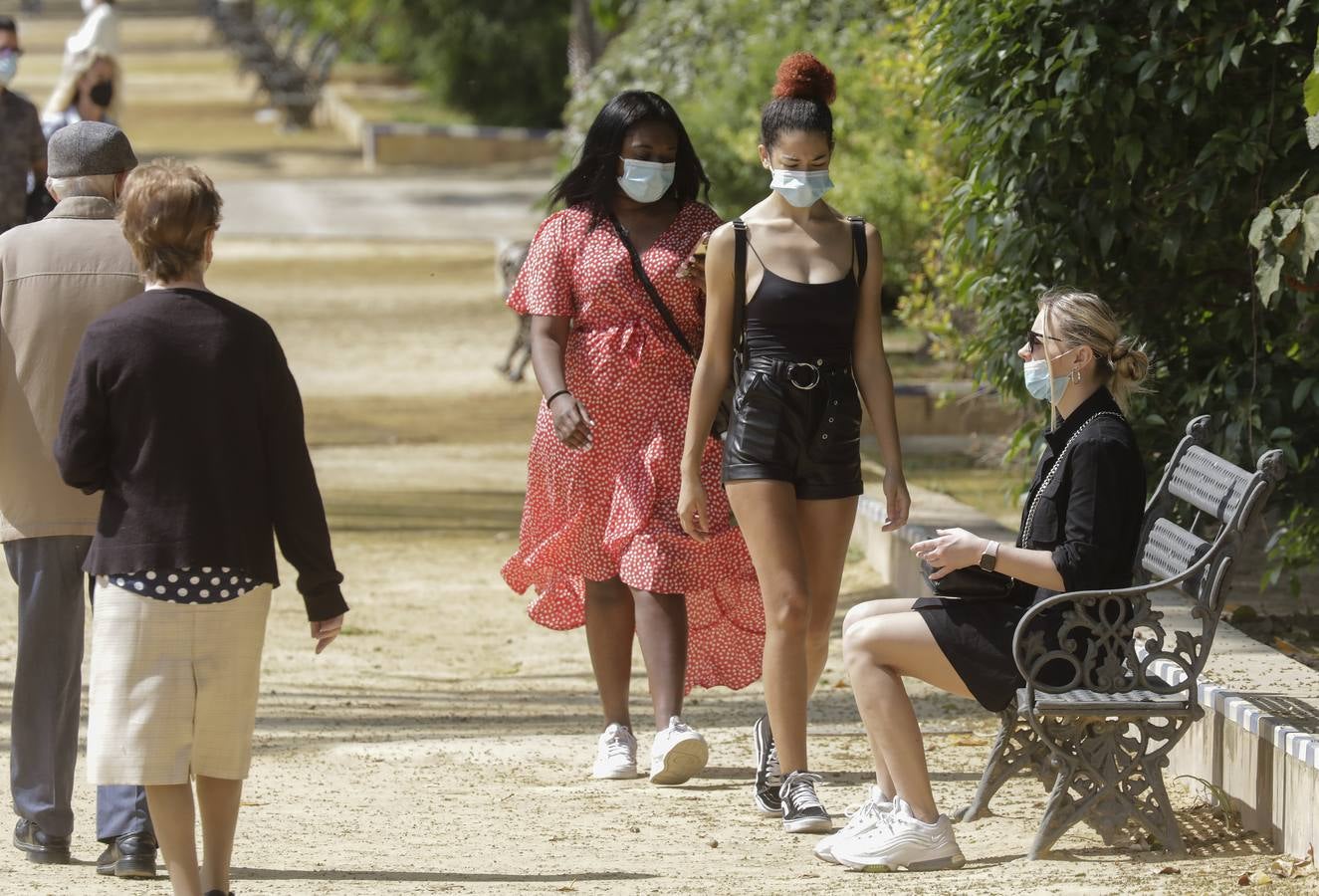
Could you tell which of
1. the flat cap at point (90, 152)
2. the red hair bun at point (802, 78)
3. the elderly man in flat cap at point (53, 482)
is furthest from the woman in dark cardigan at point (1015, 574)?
the flat cap at point (90, 152)

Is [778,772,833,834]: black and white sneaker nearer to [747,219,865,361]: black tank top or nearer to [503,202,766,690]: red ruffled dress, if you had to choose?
[503,202,766,690]: red ruffled dress

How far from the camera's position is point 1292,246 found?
6020mm

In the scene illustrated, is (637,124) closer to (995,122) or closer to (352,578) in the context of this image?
(995,122)

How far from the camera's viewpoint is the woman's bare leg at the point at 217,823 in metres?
4.48

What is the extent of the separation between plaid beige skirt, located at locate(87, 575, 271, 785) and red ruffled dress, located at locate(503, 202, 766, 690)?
70.4 inches

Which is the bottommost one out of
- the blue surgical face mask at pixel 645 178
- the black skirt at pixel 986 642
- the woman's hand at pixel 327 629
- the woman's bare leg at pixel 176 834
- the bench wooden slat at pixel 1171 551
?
the woman's bare leg at pixel 176 834

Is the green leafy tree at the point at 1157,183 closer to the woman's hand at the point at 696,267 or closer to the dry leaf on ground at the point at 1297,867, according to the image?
the woman's hand at the point at 696,267

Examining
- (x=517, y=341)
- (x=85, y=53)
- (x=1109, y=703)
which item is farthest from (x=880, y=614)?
(x=517, y=341)

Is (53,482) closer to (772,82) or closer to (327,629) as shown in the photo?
(327,629)

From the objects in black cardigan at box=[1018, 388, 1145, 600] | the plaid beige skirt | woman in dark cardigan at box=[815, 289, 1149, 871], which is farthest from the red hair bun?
the plaid beige skirt

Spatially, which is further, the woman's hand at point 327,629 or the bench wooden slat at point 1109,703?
the bench wooden slat at point 1109,703

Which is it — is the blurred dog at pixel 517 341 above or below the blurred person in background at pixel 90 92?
below

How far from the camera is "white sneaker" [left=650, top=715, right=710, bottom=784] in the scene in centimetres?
583

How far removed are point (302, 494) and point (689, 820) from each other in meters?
1.63
